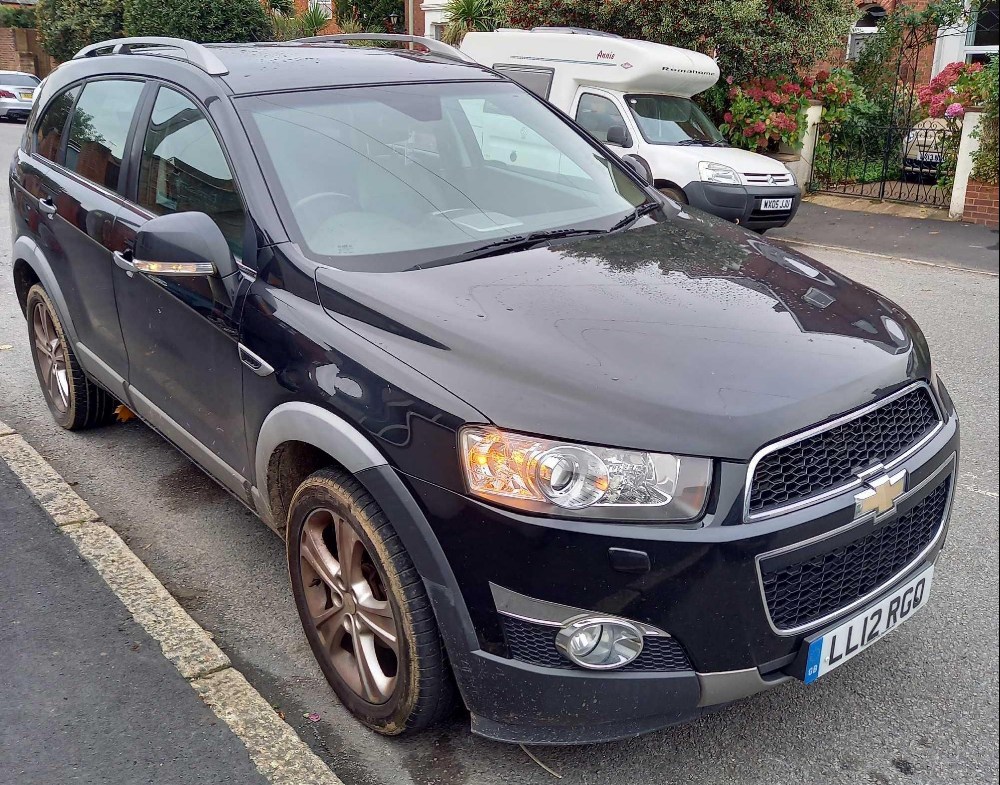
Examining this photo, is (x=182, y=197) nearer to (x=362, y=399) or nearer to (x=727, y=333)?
(x=362, y=399)

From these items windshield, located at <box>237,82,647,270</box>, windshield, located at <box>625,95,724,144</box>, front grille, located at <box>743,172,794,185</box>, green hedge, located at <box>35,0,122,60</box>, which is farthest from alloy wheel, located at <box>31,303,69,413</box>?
Answer: green hedge, located at <box>35,0,122,60</box>

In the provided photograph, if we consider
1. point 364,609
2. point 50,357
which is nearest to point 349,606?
point 364,609

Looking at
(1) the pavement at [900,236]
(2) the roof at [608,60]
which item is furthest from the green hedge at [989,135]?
(2) the roof at [608,60]

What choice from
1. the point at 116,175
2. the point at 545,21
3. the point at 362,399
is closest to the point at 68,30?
the point at 545,21

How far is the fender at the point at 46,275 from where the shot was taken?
4.46m

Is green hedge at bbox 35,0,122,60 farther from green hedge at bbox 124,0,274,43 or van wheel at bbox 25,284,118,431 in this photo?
van wheel at bbox 25,284,118,431

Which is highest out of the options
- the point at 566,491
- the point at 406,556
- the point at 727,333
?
the point at 727,333

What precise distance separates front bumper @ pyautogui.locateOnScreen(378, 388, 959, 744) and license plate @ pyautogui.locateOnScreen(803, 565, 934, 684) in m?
0.04

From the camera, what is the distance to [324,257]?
115 inches

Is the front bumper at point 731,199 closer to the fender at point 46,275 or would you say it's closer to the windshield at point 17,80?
the fender at point 46,275

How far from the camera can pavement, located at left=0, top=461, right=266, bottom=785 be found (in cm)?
263

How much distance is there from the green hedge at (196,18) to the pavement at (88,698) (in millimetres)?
20975

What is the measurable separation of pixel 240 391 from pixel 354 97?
123cm

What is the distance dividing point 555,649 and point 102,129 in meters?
3.20
